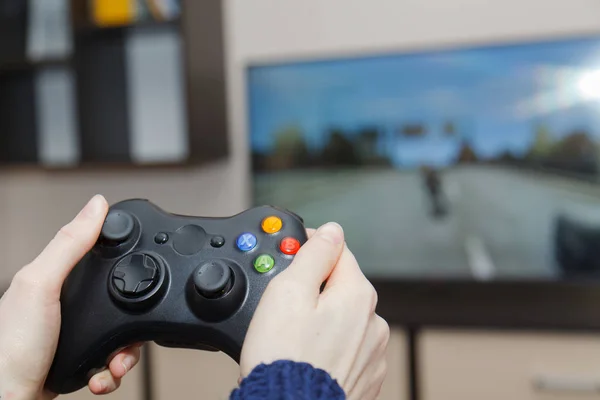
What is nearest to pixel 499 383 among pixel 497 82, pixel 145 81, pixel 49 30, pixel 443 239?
pixel 443 239

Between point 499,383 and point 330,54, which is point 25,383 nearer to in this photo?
point 499,383

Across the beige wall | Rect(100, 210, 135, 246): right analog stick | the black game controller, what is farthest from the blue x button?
the beige wall

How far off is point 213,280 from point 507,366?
1.19m

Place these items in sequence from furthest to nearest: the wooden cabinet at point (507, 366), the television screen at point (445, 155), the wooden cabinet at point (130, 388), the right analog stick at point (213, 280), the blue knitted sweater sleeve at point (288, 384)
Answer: the wooden cabinet at point (130, 388) < the television screen at point (445, 155) < the wooden cabinet at point (507, 366) < the right analog stick at point (213, 280) < the blue knitted sweater sleeve at point (288, 384)

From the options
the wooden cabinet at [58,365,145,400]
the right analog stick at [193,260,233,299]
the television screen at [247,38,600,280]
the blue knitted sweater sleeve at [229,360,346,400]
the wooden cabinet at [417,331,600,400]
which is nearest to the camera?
the blue knitted sweater sleeve at [229,360,346,400]

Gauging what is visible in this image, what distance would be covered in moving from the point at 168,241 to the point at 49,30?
164 centimetres

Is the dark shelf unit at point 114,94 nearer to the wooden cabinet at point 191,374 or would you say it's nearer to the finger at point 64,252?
the wooden cabinet at point 191,374

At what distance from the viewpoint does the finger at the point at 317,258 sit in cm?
52

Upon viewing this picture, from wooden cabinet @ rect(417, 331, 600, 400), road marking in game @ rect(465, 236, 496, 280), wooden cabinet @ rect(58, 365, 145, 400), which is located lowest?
wooden cabinet @ rect(58, 365, 145, 400)

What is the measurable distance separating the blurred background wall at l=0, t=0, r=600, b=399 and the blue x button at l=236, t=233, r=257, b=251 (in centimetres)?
108

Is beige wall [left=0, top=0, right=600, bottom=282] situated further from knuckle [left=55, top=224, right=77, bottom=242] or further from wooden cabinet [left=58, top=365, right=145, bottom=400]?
knuckle [left=55, top=224, right=77, bottom=242]

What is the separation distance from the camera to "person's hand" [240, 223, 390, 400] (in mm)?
483

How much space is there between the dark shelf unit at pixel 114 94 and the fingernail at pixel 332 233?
119 centimetres

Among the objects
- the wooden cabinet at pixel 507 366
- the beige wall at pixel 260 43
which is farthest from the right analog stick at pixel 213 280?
the beige wall at pixel 260 43
